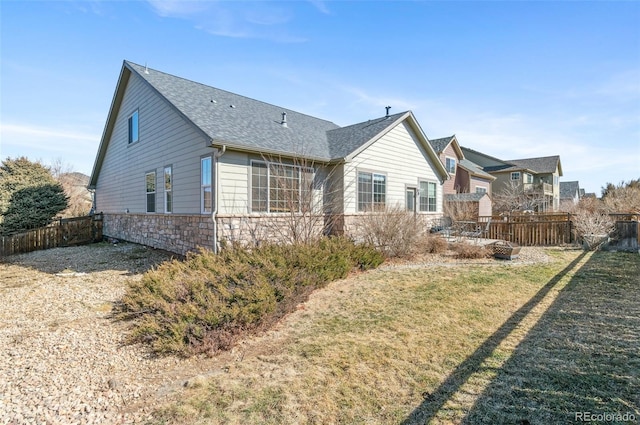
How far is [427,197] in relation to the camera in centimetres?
1569

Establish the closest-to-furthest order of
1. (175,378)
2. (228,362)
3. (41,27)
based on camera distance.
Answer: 1. (175,378)
2. (228,362)
3. (41,27)

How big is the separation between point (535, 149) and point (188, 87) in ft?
144

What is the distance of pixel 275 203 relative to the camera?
33.2 feet

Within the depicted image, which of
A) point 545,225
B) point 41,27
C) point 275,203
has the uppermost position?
point 41,27

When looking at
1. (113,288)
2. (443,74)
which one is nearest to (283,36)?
(443,74)

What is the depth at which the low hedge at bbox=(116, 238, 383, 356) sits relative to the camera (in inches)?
160

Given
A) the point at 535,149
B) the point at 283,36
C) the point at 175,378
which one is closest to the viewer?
the point at 175,378

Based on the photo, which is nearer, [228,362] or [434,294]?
[228,362]

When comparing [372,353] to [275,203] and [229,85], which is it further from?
[229,85]

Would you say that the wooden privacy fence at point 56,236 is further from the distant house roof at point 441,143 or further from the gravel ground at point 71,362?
the distant house roof at point 441,143

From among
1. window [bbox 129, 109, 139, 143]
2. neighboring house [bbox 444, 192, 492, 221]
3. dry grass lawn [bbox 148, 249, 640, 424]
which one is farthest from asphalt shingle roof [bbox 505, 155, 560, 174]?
window [bbox 129, 109, 139, 143]

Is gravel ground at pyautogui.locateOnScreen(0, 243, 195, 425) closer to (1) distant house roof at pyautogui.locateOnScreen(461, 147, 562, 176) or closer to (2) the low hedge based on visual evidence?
(2) the low hedge

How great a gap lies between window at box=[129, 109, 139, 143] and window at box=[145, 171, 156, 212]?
2.22 m

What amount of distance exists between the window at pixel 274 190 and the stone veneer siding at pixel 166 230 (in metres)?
1.67
